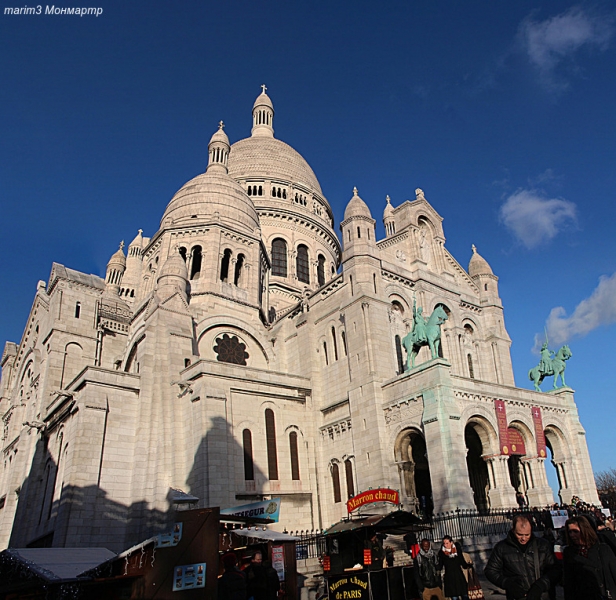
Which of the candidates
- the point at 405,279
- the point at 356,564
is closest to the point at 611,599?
the point at 356,564

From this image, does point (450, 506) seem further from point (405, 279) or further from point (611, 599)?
point (611, 599)

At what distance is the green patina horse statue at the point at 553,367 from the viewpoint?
3384cm

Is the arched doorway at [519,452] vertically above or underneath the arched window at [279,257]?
underneath

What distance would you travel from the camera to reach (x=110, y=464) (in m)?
28.7

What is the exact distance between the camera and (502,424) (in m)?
28.8

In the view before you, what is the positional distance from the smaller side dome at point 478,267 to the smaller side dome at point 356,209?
33.9 feet

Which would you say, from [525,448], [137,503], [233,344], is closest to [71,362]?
[233,344]

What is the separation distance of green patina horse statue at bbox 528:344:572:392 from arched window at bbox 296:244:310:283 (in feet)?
78.7

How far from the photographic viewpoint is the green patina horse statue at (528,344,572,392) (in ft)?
111

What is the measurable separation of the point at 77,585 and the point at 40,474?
86.1 feet

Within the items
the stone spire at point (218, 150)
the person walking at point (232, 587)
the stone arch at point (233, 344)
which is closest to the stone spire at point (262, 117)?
the stone spire at point (218, 150)

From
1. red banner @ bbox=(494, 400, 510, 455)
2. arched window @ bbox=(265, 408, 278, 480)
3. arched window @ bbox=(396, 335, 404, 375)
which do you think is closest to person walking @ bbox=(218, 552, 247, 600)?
arched window @ bbox=(265, 408, 278, 480)

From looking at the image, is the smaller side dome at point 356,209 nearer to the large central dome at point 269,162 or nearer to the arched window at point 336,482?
the arched window at point 336,482

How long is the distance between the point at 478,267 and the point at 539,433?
14462mm
